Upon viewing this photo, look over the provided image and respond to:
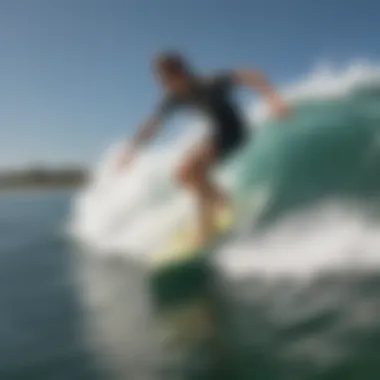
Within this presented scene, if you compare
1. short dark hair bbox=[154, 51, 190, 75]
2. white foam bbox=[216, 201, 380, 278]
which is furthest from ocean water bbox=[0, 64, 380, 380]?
short dark hair bbox=[154, 51, 190, 75]

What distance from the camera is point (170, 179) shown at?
2158mm

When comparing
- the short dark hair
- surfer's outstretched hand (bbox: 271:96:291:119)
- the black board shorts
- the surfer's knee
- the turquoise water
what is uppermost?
the short dark hair

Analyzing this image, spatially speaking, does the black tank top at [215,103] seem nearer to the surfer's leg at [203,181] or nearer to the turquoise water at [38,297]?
the surfer's leg at [203,181]

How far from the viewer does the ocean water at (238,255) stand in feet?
6.54

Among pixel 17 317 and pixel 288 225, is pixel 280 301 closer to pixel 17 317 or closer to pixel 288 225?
pixel 288 225

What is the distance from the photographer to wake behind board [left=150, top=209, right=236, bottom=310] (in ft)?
6.91

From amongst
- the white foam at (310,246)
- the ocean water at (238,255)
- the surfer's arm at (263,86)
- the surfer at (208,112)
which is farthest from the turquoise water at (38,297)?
the surfer's arm at (263,86)

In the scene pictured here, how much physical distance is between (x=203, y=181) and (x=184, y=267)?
22 cm

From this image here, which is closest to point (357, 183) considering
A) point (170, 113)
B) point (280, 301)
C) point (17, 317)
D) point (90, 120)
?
point (280, 301)

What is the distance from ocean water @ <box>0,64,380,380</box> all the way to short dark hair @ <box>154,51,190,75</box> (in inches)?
7.1

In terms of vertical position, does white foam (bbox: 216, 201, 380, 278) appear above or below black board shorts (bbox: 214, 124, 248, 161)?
below

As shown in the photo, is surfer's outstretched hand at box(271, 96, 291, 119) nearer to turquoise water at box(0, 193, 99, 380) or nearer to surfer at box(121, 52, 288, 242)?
surfer at box(121, 52, 288, 242)

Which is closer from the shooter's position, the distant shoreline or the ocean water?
the ocean water

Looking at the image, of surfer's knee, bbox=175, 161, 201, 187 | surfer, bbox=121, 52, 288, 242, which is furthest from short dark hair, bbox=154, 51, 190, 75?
surfer's knee, bbox=175, 161, 201, 187
